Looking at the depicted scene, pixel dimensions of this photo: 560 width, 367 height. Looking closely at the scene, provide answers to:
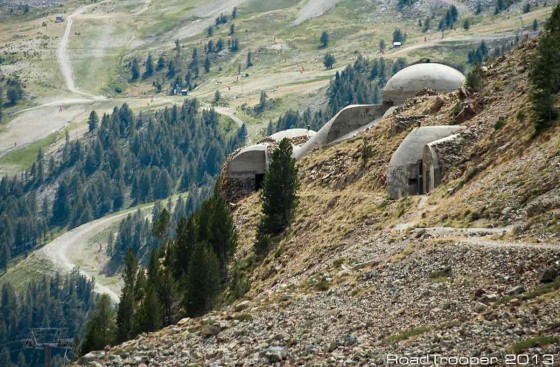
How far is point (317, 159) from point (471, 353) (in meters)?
48.7

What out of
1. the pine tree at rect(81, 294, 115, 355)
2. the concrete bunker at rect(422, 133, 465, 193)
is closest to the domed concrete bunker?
the pine tree at rect(81, 294, 115, 355)

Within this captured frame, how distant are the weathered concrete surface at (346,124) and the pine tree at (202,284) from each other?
1659 cm

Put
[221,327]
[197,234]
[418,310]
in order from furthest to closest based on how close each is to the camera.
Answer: [197,234]
[221,327]
[418,310]

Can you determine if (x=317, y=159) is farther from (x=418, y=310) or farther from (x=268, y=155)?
(x=418, y=310)

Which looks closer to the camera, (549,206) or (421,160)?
(549,206)

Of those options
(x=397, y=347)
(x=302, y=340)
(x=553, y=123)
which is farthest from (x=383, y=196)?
(x=397, y=347)

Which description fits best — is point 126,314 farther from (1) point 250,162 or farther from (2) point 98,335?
(1) point 250,162

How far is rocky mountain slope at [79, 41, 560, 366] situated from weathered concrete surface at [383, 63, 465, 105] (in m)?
7.49

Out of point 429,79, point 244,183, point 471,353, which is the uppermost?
point 471,353

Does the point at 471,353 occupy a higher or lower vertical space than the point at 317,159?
higher

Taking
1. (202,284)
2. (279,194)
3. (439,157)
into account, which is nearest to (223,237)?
(279,194)

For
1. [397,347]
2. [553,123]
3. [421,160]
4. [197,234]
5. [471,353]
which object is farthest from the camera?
[197,234]

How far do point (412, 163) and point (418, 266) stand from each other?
21.1 metres

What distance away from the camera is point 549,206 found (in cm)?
4478
